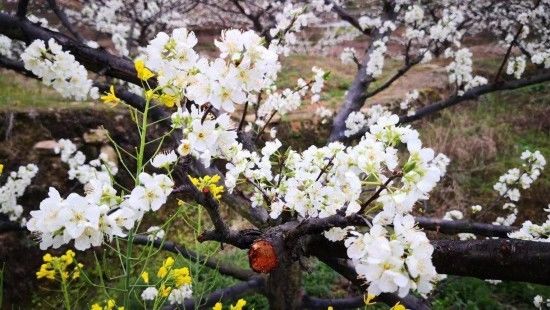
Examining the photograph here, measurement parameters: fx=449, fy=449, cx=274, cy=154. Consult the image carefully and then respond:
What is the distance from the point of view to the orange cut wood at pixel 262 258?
1.10 metres

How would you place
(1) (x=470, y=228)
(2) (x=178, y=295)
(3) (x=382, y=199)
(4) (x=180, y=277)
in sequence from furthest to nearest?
(2) (x=178, y=295) → (1) (x=470, y=228) → (4) (x=180, y=277) → (3) (x=382, y=199)

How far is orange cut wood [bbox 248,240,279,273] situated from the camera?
1100 millimetres

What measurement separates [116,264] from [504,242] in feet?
15.4

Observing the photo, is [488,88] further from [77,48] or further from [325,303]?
[77,48]

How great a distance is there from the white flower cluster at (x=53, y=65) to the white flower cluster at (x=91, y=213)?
1.11m

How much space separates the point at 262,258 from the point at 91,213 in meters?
0.41

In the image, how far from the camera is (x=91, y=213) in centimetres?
93

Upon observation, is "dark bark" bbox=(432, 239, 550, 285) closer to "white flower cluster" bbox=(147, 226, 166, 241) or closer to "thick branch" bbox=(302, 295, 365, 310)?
"white flower cluster" bbox=(147, 226, 166, 241)

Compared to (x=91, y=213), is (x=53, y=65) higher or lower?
lower

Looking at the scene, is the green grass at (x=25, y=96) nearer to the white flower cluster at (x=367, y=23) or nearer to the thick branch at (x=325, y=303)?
the white flower cluster at (x=367, y=23)

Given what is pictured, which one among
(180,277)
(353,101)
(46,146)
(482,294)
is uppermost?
(180,277)

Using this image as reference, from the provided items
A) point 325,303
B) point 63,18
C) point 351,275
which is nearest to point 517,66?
point 325,303

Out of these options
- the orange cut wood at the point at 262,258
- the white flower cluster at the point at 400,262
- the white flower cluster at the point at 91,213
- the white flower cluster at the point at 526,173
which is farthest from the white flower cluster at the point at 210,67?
the white flower cluster at the point at 526,173

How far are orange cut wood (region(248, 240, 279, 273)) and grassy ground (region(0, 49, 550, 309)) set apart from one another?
2473 millimetres
